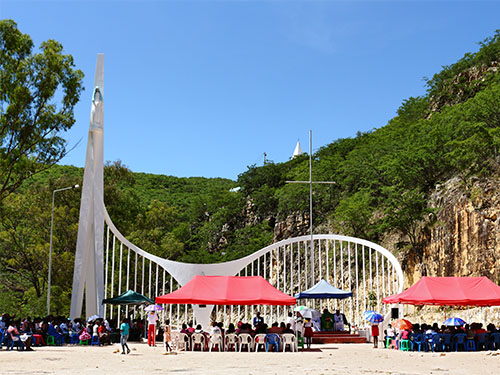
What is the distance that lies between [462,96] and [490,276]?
17.5 meters

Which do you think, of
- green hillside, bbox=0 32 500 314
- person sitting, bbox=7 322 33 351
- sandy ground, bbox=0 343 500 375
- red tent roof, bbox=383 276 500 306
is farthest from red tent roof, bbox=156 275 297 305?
green hillside, bbox=0 32 500 314

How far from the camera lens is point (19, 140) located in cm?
2403

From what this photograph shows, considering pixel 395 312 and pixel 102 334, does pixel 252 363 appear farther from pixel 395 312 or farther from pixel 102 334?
pixel 395 312

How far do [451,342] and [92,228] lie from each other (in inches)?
538

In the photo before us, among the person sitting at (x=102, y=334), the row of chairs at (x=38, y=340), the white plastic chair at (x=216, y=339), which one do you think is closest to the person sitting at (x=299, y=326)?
the white plastic chair at (x=216, y=339)

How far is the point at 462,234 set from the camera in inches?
1081

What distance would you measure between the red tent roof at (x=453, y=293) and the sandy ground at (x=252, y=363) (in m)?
1.75

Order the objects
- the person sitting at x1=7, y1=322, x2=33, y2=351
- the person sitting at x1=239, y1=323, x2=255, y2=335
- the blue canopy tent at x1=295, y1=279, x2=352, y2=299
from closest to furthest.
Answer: the person sitting at x1=7, y1=322, x2=33, y2=351
the person sitting at x1=239, y1=323, x2=255, y2=335
the blue canopy tent at x1=295, y1=279, x2=352, y2=299

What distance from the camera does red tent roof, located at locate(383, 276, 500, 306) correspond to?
56.1 ft

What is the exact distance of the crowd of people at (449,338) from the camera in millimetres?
16750

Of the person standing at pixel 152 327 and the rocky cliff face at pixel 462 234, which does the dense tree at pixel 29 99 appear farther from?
the rocky cliff face at pixel 462 234

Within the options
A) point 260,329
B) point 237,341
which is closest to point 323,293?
point 260,329

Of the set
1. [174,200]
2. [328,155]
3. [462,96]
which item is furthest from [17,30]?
[174,200]

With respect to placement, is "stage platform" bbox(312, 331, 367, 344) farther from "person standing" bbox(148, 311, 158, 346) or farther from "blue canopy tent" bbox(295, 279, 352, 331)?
"person standing" bbox(148, 311, 158, 346)
